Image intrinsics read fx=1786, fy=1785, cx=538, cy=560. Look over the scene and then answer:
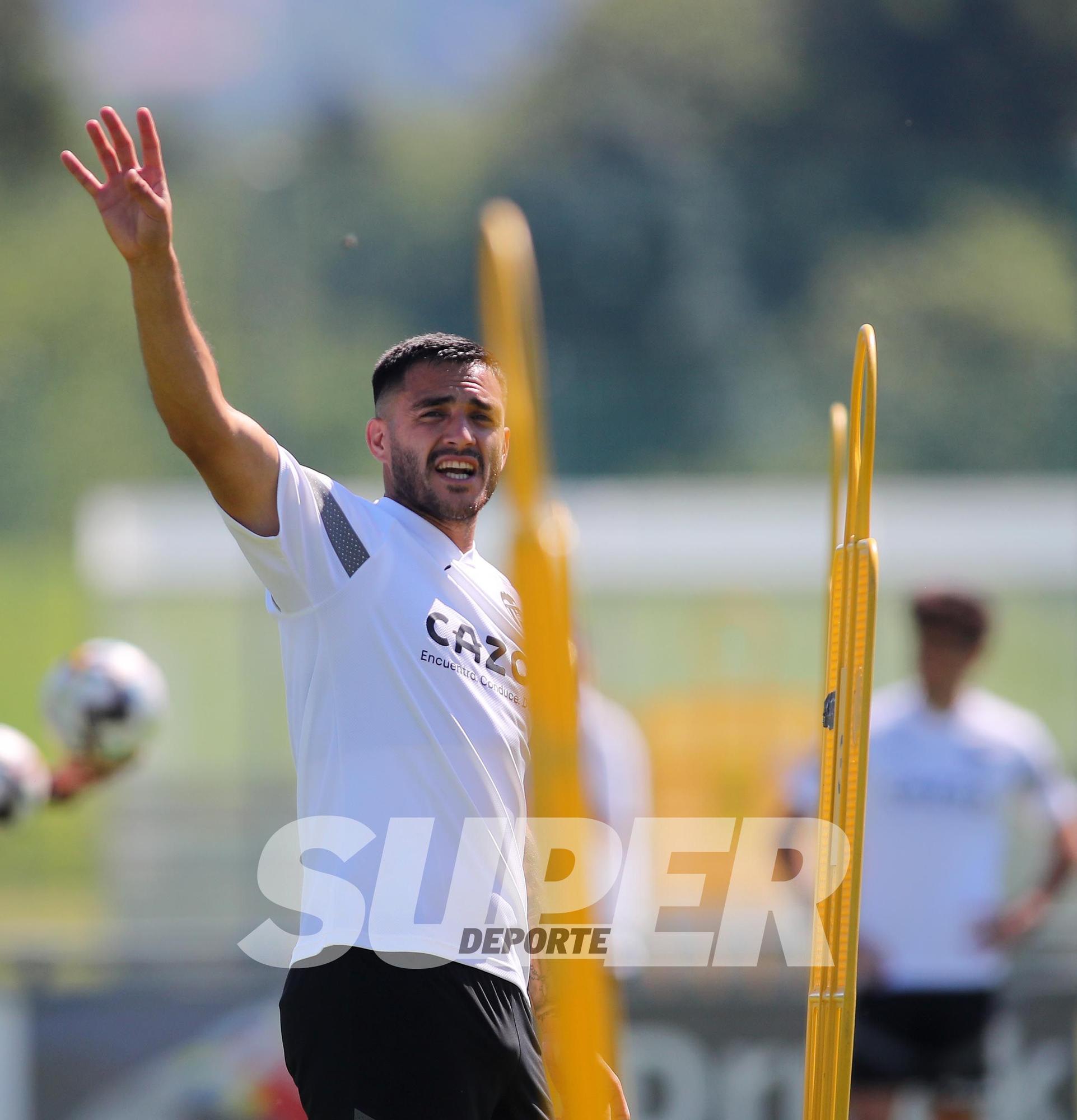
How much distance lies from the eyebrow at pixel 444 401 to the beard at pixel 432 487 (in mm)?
84

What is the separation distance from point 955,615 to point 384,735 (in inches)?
146

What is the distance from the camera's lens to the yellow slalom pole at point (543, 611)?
2260mm

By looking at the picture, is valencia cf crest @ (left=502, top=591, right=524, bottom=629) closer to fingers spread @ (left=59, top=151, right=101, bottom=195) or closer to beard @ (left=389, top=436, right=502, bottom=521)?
beard @ (left=389, top=436, right=502, bottom=521)

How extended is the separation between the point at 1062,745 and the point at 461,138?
21197 millimetres

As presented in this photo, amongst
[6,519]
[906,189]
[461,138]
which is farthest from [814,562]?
[461,138]

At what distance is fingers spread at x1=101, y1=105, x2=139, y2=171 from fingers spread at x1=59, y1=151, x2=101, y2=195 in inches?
2.2

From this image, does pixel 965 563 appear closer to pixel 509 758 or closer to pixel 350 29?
pixel 509 758

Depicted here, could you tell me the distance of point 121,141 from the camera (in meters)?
2.95

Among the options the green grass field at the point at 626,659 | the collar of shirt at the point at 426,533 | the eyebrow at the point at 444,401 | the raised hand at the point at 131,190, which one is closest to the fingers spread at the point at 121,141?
the raised hand at the point at 131,190

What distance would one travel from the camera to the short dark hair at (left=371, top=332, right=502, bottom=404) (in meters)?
3.24

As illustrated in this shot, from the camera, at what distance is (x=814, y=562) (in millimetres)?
11570

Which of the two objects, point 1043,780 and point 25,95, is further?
point 25,95

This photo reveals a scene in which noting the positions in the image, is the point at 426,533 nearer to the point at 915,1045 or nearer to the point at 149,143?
the point at 149,143

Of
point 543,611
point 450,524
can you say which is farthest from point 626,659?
point 543,611
